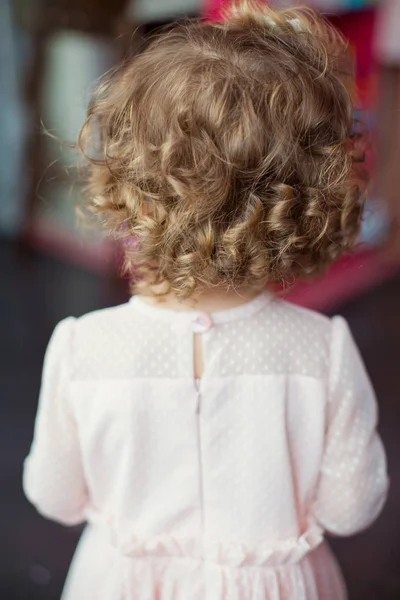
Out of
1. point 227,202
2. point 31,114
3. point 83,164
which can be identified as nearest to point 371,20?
point 31,114

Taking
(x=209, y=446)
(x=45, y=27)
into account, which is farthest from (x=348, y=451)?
(x=45, y=27)

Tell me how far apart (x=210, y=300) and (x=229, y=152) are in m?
0.18

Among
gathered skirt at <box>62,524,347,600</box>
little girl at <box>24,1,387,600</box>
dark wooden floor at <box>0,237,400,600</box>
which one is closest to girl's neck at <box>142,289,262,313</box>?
little girl at <box>24,1,387,600</box>

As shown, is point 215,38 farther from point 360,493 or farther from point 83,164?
point 360,493

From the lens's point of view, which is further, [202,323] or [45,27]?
[45,27]

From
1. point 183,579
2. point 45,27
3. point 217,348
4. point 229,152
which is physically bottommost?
point 183,579

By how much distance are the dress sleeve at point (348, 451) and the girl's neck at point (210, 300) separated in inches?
4.7

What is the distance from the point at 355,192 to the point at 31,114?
2.47 m

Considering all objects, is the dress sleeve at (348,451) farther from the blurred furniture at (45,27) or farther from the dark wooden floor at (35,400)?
the blurred furniture at (45,27)

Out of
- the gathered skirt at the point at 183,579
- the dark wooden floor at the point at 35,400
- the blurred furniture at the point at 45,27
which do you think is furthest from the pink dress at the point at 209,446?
the blurred furniture at the point at 45,27

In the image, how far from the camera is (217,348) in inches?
30.1

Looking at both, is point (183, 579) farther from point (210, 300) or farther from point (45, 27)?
point (45, 27)

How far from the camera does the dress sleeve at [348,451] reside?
0.80m

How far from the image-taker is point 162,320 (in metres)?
0.78
